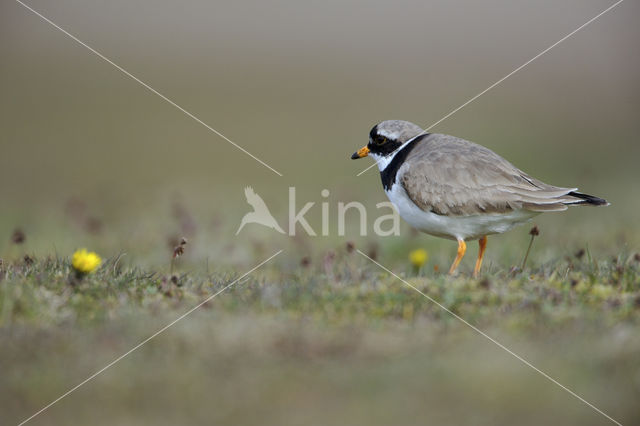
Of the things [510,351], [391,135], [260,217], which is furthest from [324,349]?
[260,217]

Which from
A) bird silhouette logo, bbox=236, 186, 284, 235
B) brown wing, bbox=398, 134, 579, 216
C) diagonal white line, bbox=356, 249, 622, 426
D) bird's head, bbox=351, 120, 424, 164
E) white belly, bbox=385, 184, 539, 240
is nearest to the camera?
diagonal white line, bbox=356, 249, 622, 426

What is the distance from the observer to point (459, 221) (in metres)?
6.46

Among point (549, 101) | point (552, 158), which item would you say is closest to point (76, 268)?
point (552, 158)

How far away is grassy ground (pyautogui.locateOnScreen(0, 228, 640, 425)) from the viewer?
3996 millimetres

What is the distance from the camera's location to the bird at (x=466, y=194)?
6.29 metres

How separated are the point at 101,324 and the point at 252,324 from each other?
1.04 meters

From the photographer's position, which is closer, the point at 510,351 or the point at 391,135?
the point at 510,351

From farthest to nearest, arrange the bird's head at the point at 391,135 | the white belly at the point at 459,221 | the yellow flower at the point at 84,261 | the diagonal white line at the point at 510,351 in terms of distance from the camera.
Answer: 1. the bird's head at the point at 391,135
2. the white belly at the point at 459,221
3. the yellow flower at the point at 84,261
4. the diagonal white line at the point at 510,351

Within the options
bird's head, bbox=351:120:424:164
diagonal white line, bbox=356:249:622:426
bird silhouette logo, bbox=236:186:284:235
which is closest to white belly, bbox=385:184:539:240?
bird's head, bbox=351:120:424:164

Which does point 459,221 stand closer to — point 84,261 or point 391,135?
point 391,135

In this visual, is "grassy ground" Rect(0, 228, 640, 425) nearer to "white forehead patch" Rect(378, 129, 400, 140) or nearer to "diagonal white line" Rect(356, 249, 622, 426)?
"diagonal white line" Rect(356, 249, 622, 426)

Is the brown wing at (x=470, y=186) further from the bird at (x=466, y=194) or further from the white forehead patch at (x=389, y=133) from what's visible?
the white forehead patch at (x=389, y=133)

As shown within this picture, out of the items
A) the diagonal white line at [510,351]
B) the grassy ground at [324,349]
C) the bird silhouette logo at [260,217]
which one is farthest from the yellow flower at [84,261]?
the bird silhouette logo at [260,217]

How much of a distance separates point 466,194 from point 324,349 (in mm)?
2517
